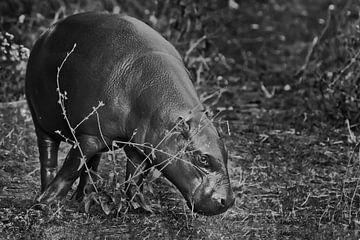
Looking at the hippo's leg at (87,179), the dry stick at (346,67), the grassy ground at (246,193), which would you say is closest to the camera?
the grassy ground at (246,193)

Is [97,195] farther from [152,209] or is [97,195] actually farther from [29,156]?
[29,156]

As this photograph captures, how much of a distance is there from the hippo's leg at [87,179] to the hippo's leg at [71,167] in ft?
0.73

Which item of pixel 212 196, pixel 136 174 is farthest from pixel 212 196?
pixel 136 174

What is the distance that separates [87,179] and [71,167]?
0.43m

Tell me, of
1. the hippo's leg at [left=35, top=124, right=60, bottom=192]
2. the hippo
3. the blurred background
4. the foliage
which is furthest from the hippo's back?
the foliage

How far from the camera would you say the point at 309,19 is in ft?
48.7

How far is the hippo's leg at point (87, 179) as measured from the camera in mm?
5863

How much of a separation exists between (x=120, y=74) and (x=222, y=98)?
13.7 feet

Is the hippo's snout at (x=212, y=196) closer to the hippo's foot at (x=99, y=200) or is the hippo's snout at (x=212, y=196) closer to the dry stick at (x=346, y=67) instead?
the hippo's foot at (x=99, y=200)

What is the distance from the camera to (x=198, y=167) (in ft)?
17.0

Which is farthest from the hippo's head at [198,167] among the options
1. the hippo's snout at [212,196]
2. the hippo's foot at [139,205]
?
Answer: the hippo's foot at [139,205]

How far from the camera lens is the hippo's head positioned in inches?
203

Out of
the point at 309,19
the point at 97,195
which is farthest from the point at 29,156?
the point at 309,19

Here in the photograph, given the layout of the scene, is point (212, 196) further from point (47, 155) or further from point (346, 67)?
Result: point (346, 67)
